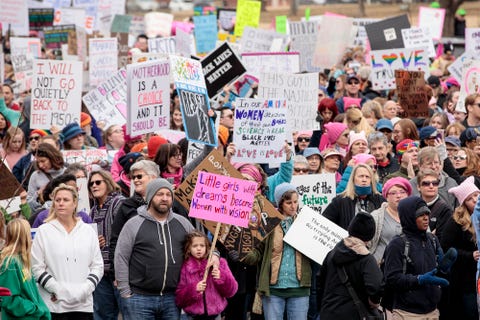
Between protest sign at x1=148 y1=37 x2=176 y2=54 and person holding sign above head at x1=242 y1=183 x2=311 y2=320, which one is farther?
protest sign at x1=148 y1=37 x2=176 y2=54

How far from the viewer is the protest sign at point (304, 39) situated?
22.3 meters

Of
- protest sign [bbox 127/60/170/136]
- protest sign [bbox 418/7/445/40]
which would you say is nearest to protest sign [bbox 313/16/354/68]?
protest sign [bbox 418/7/445/40]

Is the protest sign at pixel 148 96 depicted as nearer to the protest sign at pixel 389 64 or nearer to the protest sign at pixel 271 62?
the protest sign at pixel 271 62

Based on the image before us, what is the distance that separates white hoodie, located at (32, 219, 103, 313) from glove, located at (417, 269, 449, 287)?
2.48m

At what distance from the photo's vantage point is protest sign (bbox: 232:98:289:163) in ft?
42.2

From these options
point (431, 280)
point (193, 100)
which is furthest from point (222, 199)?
point (431, 280)

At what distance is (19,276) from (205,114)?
3.10 meters

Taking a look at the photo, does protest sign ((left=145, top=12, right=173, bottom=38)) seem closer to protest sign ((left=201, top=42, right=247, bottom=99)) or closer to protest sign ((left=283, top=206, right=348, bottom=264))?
protest sign ((left=201, top=42, right=247, bottom=99))

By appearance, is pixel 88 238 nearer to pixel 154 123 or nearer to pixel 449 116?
pixel 154 123

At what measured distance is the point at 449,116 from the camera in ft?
59.2

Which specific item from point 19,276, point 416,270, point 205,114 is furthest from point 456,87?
point 19,276

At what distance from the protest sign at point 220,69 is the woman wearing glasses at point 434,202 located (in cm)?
371

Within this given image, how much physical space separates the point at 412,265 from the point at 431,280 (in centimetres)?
26

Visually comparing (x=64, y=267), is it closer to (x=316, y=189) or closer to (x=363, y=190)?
(x=363, y=190)
